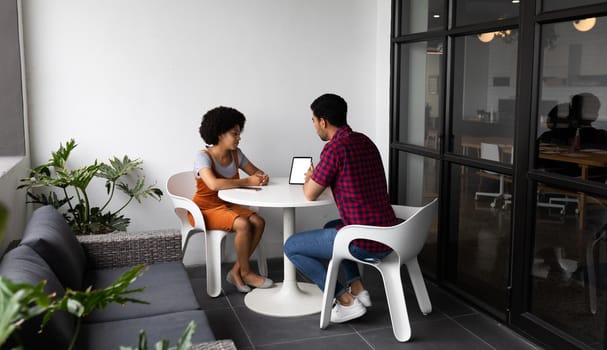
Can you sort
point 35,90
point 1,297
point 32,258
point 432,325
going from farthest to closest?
1. point 35,90
2. point 432,325
3. point 32,258
4. point 1,297

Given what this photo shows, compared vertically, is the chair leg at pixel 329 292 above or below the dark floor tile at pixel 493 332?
above

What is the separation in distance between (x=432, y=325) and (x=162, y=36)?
2.80 m

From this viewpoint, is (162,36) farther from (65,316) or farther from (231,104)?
(65,316)

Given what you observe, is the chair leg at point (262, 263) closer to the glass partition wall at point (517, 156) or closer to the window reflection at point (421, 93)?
the glass partition wall at point (517, 156)

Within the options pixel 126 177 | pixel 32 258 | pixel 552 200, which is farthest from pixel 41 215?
pixel 552 200

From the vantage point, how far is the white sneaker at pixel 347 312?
148 inches

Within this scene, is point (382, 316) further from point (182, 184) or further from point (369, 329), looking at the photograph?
point (182, 184)

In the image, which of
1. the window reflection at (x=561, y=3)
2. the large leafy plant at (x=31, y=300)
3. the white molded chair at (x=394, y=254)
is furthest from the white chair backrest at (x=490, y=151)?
the large leafy plant at (x=31, y=300)

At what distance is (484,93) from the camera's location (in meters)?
Answer: 3.88

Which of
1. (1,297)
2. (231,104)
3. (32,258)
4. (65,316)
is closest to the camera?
(1,297)

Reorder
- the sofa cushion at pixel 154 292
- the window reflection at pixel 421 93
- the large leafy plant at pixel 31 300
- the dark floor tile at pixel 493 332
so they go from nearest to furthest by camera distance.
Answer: the large leafy plant at pixel 31 300 → the sofa cushion at pixel 154 292 → the dark floor tile at pixel 493 332 → the window reflection at pixel 421 93

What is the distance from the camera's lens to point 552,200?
331 centimetres

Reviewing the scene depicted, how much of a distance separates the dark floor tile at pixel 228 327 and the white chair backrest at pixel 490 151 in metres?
1.79

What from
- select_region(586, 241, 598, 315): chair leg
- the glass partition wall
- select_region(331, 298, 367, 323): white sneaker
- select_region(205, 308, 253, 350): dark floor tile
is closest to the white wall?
the glass partition wall
